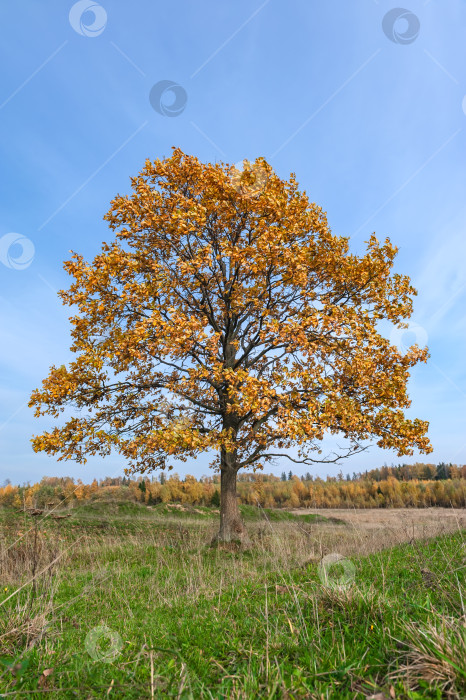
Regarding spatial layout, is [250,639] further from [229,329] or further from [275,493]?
[275,493]

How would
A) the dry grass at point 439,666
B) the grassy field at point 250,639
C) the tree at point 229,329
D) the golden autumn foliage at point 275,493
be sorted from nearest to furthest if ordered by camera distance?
the dry grass at point 439,666 < the grassy field at point 250,639 < the tree at point 229,329 < the golden autumn foliage at point 275,493

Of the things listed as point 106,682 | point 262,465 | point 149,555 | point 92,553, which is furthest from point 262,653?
point 262,465

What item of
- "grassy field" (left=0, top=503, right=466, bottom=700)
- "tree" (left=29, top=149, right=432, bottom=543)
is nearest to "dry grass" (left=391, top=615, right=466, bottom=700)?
"grassy field" (left=0, top=503, right=466, bottom=700)

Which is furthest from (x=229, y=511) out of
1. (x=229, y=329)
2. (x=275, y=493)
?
(x=275, y=493)

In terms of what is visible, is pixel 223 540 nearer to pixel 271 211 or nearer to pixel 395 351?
pixel 395 351

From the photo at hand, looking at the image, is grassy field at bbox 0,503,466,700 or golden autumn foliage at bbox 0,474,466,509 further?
golden autumn foliage at bbox 0,474,466,509

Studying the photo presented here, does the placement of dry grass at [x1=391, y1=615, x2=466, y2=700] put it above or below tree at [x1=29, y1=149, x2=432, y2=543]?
below

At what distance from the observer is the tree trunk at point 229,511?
516 inches

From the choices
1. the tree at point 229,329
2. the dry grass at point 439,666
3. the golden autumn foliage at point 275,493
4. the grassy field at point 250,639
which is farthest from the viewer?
the golden autumn foliage at point 275,493

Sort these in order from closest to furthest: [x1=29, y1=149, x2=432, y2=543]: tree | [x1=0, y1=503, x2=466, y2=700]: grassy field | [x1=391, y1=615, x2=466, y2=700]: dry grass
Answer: [x1=391, y1=615, x2=466, y2=700]: dry grass → [x1=0, y1=503, x2=466, y2=700]: grassy field → [x1=29, y1=149, x2=432, y2=543]: tree

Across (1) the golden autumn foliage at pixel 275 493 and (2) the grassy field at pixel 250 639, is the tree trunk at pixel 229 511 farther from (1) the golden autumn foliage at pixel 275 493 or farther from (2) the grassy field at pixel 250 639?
(1) the golden autumn foliage at pixel 275 493

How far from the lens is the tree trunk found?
1309 centimetres

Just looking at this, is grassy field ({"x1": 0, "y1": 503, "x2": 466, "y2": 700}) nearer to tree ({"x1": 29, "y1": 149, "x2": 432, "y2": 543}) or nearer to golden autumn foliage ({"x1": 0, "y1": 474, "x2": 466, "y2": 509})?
tree ({"x1": 29, "y1": 149, "x2": 432, "y2": 543})

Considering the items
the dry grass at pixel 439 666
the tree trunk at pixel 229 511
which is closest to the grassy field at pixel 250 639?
the dry grass at pixel 439 666
